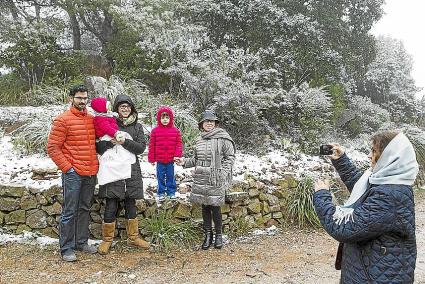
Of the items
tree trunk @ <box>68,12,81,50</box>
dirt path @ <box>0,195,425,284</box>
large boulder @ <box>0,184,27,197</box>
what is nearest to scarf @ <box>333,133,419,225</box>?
dirt path @ <box>0,195,425,284</box>

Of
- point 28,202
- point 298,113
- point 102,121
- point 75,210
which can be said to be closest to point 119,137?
point 102,121

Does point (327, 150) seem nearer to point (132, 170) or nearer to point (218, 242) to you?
point (132, 170)

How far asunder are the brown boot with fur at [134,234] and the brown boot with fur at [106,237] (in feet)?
0.64

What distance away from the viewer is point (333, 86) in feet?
31.9

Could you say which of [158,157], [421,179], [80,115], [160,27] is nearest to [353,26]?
[421,179]

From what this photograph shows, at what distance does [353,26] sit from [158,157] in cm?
766

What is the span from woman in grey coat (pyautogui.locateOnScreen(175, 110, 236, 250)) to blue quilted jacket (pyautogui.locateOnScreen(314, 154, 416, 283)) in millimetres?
2643

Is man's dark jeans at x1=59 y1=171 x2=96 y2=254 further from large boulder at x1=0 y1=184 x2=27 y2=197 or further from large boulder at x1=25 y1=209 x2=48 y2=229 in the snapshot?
large boulder at x1=0 y1=184 x2=27 y2=197

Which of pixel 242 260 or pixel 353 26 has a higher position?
pixel 353 26

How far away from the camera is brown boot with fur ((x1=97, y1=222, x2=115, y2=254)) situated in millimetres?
4641

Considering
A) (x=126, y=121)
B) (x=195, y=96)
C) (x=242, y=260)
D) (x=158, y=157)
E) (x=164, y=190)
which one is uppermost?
(x=195, y=96)

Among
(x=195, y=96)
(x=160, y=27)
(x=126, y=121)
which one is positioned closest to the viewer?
(x=126, y=121)

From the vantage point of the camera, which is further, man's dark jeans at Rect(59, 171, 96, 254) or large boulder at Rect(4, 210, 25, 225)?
large boulder at Rect(4, 210, 25, 225)

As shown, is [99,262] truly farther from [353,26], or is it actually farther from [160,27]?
[353,26]
